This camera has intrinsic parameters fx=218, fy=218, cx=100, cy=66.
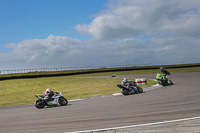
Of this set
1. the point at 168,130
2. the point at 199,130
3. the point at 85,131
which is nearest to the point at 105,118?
the point at 85,131

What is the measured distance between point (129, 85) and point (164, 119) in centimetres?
1020

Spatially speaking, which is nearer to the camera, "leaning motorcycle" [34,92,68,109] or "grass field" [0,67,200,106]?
"leaning motorcycle" [34,92,68,109]

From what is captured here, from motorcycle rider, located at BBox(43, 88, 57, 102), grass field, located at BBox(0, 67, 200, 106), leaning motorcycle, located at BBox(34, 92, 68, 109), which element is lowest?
grass field, located at BBox(0, 67, 200, 106)

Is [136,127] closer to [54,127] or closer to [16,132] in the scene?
[54,127]

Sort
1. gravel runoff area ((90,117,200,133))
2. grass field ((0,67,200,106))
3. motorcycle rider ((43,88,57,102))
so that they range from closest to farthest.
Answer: gravel runoff area ((90,117,200,133)) → motorcycle rider ((43,88,57,102)) → grass field ((0,67,200,106))

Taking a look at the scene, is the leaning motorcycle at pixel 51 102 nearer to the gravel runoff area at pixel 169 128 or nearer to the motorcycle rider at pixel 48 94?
the motorcycle rider at pixel 48 94

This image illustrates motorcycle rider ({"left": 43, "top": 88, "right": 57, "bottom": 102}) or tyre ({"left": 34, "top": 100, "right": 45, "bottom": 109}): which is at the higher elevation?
motorcycle rider ({"left": 43, "top": 88, "right": 57, "bottom": 102})

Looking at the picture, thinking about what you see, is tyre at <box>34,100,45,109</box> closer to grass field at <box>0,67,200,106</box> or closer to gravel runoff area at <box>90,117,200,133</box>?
grass field at <box>0,67,200,106</box>

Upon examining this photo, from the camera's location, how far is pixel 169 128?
715cm

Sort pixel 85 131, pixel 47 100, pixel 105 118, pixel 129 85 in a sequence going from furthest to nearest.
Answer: pixel 129 85 < pixel 47 100 < pixel 105 118 < pixel 85 131

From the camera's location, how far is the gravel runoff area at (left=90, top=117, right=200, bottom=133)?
22.6 feet

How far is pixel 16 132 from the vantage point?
8.12 meters

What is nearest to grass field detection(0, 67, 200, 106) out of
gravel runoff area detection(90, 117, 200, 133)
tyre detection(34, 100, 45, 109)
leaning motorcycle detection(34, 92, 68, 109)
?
leaning motorcycle detection(34, 92, 68, 109)

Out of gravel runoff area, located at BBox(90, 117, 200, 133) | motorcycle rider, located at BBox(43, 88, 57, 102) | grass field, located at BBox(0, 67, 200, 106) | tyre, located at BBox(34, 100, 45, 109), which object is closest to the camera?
gravel runoff area, located at BBox(90, 117, 200, 133)
